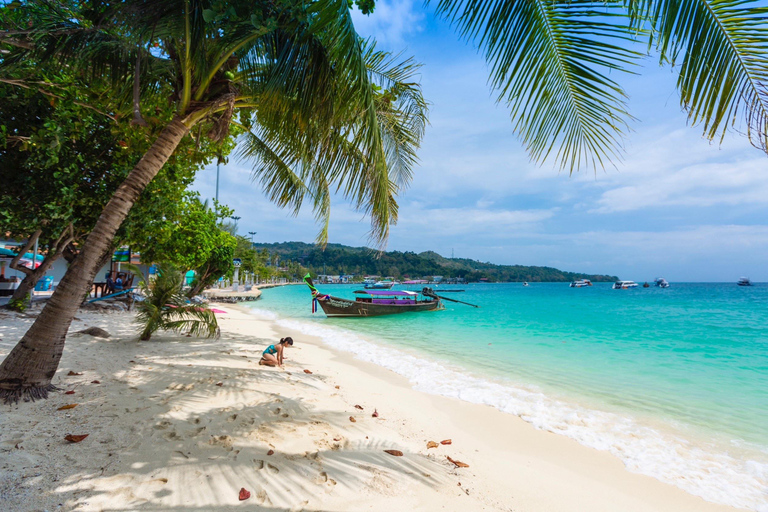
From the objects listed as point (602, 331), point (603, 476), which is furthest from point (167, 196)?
point (602, 331)

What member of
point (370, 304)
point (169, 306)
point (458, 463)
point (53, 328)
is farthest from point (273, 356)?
point (370, 304)

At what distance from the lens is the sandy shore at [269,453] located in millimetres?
2070

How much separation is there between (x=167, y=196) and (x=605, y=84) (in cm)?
874

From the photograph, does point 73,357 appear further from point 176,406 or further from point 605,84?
point 605,84

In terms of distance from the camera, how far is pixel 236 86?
4.41m

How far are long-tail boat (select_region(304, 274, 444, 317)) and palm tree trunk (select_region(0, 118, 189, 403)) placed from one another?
14.6 metres

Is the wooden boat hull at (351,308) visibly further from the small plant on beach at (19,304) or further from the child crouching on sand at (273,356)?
the child crouching on sand at (273,356)

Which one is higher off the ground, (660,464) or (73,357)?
(73,357)

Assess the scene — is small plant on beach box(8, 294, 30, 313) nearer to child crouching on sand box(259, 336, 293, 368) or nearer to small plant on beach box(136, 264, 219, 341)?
small plant on beach box(136, 264, 219, 341)

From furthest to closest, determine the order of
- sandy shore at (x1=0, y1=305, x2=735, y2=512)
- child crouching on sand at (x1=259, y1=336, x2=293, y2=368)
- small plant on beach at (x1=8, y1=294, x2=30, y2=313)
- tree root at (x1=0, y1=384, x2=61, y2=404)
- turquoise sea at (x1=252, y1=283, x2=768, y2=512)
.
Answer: small plant on beach at (x1=8, y1=294, x2=30, y2=313), child crouching on sand at (x1=259, y1=336, x2=293, y2=368), turquoise sea at (x1=252, y1=283, x2=768, y2=512), tree root at (x1=0, y1=384, x2=61, y2=404), sandy shore at (x1=0, y1=305, x2=735, y2=512)

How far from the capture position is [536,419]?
4676 millimetres

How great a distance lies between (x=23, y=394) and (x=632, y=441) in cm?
641

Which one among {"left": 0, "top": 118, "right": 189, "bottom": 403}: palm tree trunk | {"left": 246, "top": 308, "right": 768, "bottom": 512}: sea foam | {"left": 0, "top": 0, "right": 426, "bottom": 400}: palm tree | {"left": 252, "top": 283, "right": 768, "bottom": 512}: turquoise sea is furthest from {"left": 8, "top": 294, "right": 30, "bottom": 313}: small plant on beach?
{"left": 246, "top": 308, "right": 768, "bottom": 512}: sea foam

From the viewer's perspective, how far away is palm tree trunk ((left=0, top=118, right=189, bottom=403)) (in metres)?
3.01
